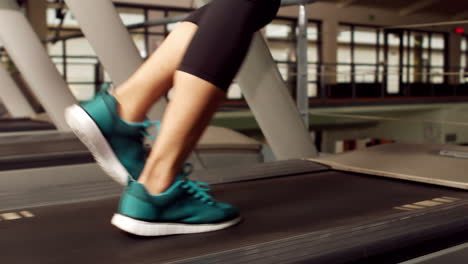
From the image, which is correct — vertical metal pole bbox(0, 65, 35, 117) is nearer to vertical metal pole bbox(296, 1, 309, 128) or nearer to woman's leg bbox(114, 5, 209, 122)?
vertical metal pole bbox(296, 1, 309, 128)

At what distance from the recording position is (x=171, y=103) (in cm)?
84

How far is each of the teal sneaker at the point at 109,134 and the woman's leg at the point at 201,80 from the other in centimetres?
6

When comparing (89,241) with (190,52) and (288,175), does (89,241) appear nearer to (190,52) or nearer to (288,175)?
(190,52)

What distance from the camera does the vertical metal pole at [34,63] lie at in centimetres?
300

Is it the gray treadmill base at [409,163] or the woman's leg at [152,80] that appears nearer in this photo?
the woman's leg at [152,80]

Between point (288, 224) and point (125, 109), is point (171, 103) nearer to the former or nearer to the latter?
point (125, 109)

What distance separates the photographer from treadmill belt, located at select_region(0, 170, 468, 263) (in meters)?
0.81

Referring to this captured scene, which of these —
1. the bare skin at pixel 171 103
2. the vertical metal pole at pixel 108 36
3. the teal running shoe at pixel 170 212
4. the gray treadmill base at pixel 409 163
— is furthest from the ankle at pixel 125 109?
the vertical metal pole at pixel 108 36

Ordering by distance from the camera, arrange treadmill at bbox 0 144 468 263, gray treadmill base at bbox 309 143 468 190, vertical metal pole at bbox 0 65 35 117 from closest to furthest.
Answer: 1. treadmill at bbox 0 144 468 263
2. gray treadmill base at bbox 309 143 468 190
3. vertical metal pole at bbox 0 65 35 117

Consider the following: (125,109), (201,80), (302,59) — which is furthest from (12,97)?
(201,80)

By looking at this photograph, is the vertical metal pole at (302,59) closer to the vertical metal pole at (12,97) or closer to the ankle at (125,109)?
the ankle at (125,109)

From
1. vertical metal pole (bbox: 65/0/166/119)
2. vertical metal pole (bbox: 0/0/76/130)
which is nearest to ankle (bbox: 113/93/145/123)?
vertical metal pole (bbox: 65/0/166/119)

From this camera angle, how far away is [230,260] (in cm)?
77

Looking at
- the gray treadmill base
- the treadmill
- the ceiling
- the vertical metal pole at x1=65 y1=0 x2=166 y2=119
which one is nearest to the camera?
the treadmill
